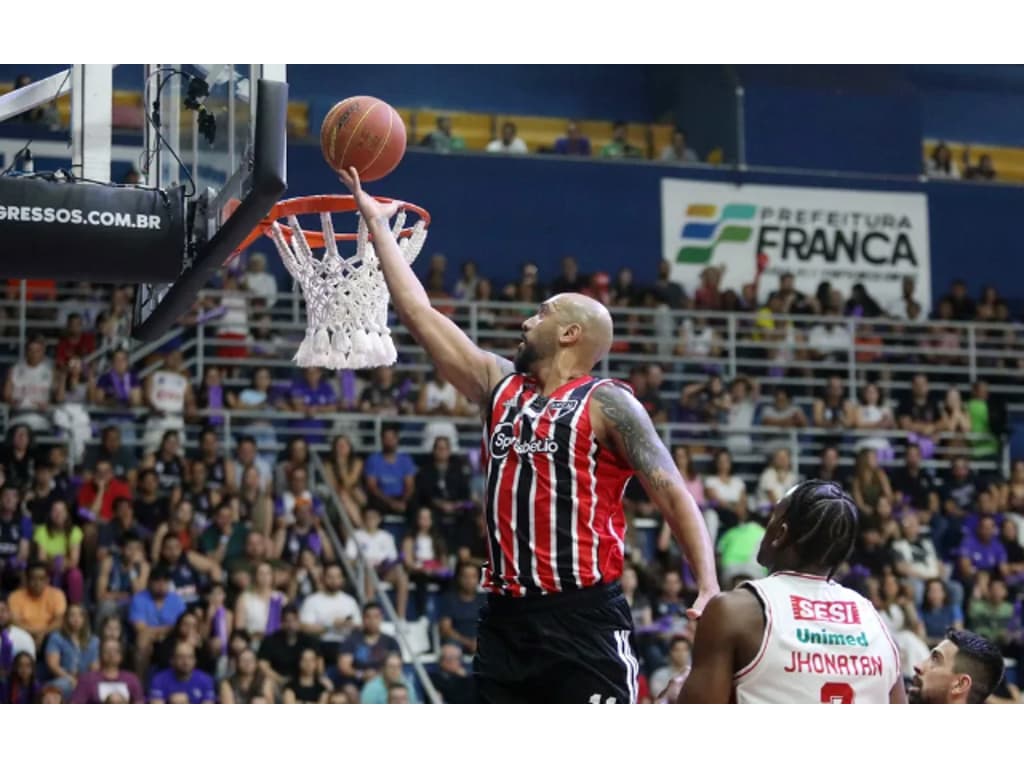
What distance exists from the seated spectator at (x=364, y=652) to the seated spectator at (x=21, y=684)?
2324mm

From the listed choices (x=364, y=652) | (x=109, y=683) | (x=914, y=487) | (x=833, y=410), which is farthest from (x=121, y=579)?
(x=914, y=487)

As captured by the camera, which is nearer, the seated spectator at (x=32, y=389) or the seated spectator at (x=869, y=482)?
the seated spectator at (x=32, y=389)

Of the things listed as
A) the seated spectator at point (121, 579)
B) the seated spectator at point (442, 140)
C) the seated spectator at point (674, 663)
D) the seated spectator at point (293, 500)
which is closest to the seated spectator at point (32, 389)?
the seated spectator at point (121, 579)

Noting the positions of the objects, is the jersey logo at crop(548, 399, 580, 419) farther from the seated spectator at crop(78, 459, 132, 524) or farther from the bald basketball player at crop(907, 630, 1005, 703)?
the seated spectator at crop(78, 459, 132, 524)

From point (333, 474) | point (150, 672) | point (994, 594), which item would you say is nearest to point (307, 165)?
point (333, 474)

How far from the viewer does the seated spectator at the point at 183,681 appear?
39.0 feet

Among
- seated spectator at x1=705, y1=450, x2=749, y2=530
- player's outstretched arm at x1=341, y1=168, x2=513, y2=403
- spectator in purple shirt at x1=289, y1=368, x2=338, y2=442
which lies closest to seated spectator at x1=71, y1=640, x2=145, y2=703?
spectator in purple shirt at x1=289, y1=368, x2=338, y2=442

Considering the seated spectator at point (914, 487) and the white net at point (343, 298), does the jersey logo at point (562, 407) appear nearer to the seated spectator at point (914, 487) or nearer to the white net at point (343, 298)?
the white net at point (343, 298)

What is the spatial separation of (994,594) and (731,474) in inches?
111

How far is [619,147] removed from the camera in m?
19.5

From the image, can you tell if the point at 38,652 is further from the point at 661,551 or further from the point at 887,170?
the point at 887,170

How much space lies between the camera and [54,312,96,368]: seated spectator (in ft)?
47.8

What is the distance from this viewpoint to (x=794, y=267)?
19.1 metres

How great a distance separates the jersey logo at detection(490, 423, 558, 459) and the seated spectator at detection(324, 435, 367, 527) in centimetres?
921
